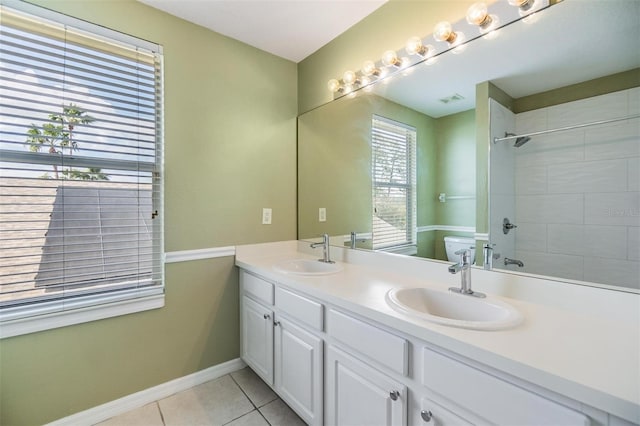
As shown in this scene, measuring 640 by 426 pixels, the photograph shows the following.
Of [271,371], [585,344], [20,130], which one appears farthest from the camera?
[271,371]

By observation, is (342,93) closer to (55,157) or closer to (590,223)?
(590,223)

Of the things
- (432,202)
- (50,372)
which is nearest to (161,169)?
(50,372)

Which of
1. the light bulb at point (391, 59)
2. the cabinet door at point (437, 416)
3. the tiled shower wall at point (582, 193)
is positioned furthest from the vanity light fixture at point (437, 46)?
the cabinet door at point (437, 416)

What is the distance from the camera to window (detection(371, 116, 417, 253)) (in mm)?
1601

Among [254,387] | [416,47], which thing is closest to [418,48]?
[416,47]

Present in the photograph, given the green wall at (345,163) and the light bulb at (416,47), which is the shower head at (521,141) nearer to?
the green wall at (345,163)

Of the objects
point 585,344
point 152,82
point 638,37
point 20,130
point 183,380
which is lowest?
point 183,380

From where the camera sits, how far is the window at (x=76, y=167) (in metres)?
1.35

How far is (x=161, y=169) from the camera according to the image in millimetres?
1734

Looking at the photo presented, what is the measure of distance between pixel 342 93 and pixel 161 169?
1.30 meters

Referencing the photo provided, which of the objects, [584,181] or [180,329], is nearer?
[584,181]

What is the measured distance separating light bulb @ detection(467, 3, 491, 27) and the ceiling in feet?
2.05

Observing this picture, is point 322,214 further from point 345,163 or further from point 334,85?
point 334,85

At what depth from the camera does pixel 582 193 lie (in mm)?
1049
